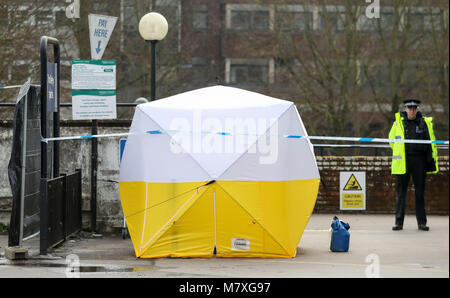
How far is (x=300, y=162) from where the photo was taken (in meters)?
11.5

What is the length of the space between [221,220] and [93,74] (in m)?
4.16

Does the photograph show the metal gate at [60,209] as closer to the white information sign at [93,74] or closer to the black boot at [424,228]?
the white information sign at [93,74]

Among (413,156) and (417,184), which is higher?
(413,156)

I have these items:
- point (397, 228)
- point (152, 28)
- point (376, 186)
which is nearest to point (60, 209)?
point (152, 28)

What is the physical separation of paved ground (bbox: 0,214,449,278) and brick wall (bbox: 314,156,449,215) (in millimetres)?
4673

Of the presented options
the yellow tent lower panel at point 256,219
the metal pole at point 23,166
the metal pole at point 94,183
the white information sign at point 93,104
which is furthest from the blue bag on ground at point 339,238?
the metal pole at point 94,183

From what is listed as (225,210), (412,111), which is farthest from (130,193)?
(412,111)

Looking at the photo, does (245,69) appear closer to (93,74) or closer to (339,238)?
(93,74)

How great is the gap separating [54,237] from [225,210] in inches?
105

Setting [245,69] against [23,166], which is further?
[245,69]

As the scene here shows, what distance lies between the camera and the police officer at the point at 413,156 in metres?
14.4

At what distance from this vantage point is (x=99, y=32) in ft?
47.8

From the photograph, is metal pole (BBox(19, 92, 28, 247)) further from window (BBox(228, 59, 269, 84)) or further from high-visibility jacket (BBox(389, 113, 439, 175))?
window (BBox(228, 59, 269, 84))

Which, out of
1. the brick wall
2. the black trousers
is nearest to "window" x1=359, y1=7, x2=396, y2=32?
the brick wall
